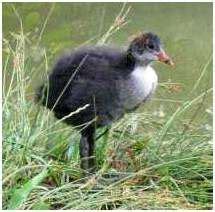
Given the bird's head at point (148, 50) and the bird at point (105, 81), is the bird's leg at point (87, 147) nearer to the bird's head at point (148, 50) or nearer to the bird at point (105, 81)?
the bird at point (105, 81)

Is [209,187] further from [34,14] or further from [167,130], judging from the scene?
[34,14]

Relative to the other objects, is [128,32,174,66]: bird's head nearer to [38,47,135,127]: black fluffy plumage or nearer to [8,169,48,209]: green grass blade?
[38,47,135,127]: black fluffy plumage

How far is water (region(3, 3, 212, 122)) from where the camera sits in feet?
14.9

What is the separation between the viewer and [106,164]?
3.29 metres

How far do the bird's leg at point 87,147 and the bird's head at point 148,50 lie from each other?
0.37 metres

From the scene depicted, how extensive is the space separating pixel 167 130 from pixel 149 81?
17.0 inches

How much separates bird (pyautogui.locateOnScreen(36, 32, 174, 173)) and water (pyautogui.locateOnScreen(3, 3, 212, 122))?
0.58 metres

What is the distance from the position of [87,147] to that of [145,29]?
109 inches

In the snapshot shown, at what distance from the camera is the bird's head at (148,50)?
10.3 feet

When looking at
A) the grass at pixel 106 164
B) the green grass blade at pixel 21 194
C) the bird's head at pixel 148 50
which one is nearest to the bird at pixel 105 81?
the bird's head at pixel 148 50

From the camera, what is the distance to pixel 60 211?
2.85 m

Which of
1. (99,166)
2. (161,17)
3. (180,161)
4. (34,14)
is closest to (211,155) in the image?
(180,161)

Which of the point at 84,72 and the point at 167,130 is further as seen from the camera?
the point at 167,130

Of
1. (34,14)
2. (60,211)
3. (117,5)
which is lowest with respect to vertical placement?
(60,211)
